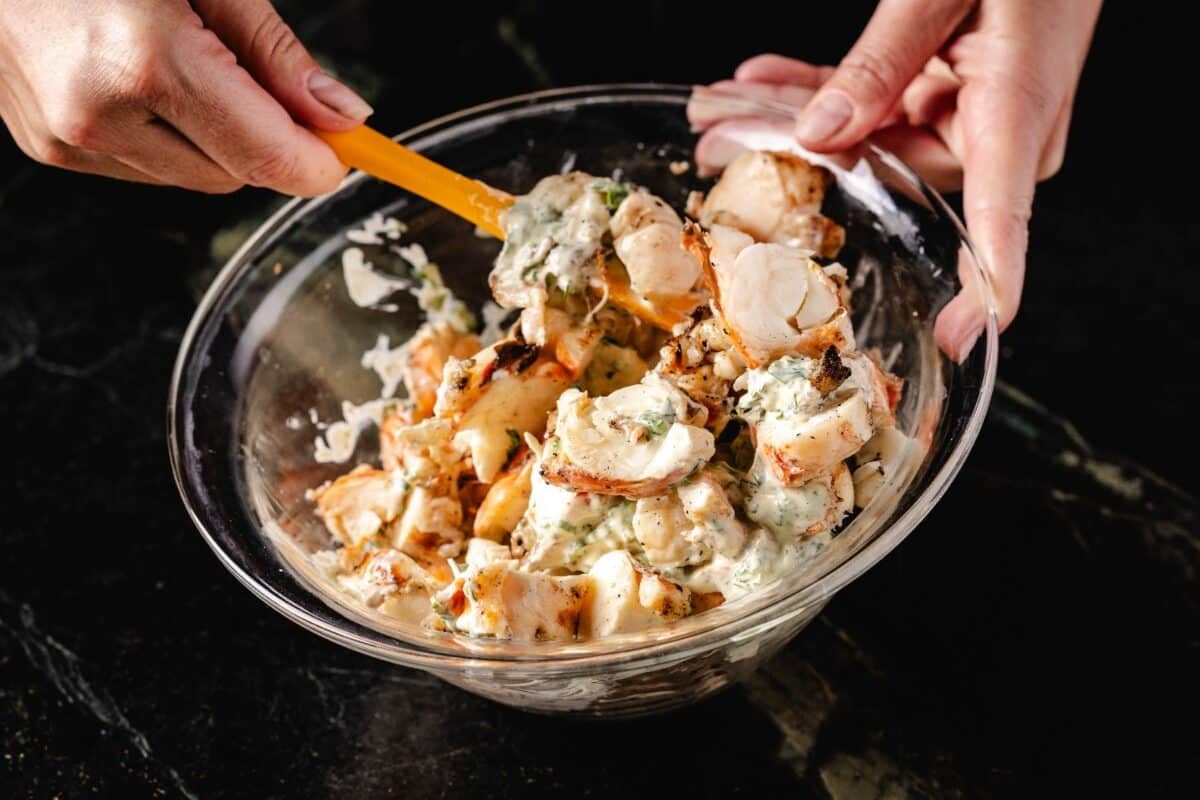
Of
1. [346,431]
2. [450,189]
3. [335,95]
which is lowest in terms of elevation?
[346,431]

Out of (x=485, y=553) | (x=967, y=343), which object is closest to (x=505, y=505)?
(x=485, y=553)

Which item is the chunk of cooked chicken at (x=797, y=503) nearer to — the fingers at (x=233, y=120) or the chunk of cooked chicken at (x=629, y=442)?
the chunk of cooked chicken at (x=629, y=442)

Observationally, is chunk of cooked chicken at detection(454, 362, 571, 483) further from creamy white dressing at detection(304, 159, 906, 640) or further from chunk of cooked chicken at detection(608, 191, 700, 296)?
chunk of cooked chicken at detection(608, 191, 700, 296)

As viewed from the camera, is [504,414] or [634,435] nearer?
[634,435]

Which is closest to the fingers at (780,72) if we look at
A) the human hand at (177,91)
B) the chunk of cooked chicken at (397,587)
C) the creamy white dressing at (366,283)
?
the creamy white dressing at (366,283)

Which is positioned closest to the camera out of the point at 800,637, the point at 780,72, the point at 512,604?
the point at 512,604

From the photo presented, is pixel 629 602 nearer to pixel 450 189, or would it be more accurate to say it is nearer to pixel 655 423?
pixel 655 423
